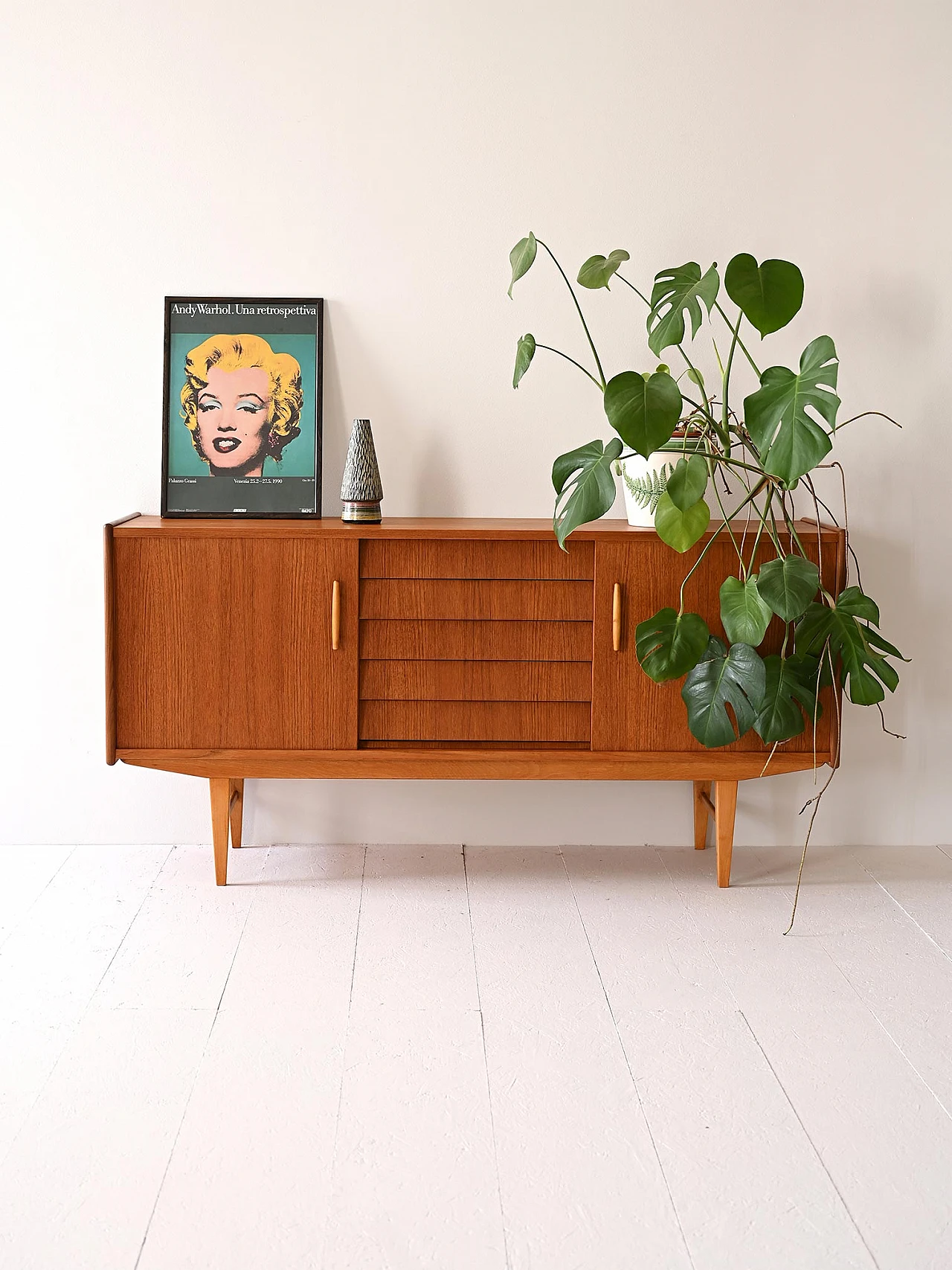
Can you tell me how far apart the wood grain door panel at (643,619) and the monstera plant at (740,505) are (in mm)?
33

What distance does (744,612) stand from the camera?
216cm

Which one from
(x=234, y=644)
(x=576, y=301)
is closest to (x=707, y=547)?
(x=576, y=301)

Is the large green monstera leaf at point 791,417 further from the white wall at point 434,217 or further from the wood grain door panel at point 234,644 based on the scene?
the wood grain door panel at point 234,644

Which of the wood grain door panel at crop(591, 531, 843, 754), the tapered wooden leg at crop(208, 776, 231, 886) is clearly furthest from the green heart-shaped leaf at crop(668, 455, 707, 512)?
the tapered wooden leg at crop(208, 776, 231, 886)

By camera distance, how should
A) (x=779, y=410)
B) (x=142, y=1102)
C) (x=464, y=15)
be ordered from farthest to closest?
(x=464, y=15)
(x=779, y=410)
(x=142, y=1102)

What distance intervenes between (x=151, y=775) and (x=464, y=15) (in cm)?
196

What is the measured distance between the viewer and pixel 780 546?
2.34 m

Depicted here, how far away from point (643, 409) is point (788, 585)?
0.45 metres

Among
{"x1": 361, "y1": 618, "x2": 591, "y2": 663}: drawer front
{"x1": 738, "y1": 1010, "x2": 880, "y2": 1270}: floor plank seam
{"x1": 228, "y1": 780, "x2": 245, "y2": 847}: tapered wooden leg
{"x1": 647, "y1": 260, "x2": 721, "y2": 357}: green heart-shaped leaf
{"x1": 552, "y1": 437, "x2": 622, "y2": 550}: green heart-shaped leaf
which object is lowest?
{"x1": 738, "y1": 1010, "x2": 880, "y2": 1270}: floor plank seam

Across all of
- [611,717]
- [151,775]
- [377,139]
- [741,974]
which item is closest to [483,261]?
[377,139]

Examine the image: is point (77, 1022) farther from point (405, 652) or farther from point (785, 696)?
point (785, 696)

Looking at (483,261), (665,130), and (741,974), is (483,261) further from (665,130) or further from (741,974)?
(741,974)

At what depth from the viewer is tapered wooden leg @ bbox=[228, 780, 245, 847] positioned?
107 inches

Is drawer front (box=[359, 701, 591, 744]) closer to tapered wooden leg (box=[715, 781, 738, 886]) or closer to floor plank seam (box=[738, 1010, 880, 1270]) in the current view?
tapered wooden leg (box=[715, 781, 738, 886])
